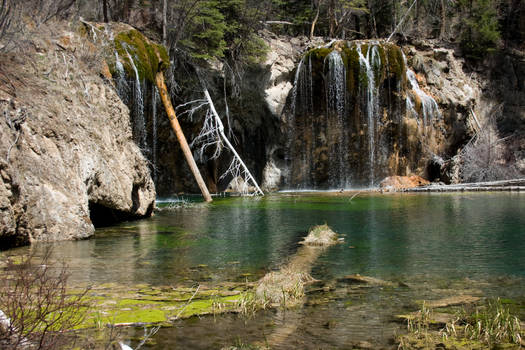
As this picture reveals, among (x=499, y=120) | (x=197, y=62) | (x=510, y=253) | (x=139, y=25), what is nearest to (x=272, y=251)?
(x=510, y=253)

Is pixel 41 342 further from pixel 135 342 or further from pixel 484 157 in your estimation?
pixel 484 157

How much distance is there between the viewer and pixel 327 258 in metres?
7.70

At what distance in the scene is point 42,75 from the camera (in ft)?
35.0

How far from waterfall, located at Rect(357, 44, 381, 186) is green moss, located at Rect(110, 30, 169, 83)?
452 inches

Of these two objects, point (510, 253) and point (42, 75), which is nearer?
point (510, 253)

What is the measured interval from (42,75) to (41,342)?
376 inches

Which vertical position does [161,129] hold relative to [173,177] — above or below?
above

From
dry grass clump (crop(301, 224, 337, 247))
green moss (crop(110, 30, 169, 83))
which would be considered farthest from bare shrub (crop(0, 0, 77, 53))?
dry grass clump (crop(301, 224, 337, 247))

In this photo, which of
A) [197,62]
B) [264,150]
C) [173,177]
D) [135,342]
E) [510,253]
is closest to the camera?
[135,342]

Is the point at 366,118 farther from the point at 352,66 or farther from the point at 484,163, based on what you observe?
the point at 484,163

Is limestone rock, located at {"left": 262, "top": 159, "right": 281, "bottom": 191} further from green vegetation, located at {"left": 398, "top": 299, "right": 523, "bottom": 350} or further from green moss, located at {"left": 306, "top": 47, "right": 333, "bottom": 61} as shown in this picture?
green vegetation, located at {"left": 398, "top": 299, "right": 523, "bottom": 350}

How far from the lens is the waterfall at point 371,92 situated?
2489cm

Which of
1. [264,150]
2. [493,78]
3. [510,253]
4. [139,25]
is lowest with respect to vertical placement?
[510,253]

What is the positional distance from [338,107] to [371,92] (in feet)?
6.03
